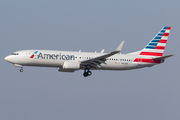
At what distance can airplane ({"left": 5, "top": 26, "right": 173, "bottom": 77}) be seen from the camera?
55438 millimetres

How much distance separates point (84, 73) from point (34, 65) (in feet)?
29.9

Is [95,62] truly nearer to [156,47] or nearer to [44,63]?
[44,63]

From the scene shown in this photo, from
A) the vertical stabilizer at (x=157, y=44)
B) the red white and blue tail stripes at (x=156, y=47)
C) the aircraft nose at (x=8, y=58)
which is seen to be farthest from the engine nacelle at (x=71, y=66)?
the vertical stabilizer at (x=157, y=44)

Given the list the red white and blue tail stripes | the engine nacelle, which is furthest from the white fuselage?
the red white and blue tail stripes

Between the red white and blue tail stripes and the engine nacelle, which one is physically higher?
the red white and blue tail stripes

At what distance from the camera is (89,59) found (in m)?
56.2

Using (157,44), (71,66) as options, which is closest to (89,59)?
(71,66)

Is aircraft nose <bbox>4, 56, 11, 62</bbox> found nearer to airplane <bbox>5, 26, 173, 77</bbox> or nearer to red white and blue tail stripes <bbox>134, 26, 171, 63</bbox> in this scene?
airplane <bbox>5, 26, 173, 77</bbox>

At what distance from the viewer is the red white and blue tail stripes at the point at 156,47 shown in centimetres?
6109

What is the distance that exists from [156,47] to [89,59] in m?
14.6

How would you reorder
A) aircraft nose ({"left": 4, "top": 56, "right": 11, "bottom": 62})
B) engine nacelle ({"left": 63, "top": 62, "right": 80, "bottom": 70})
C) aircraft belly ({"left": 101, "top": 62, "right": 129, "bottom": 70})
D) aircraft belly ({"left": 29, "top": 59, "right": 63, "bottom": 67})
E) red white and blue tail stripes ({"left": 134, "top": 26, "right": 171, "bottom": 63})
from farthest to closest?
1. red white and blue tail stripes ({"left": 134, "top": 26, "right": 171, "bottom": 63})
2. aircraft belly ({"left": 101, "top": 62, "right": 129, "bottom": 70})
3. aircraft nose ({"left": 4, "top": 56, "right": 11, "bottom": 62})
4. aircraft belly ({"left": 29, "top": 59, "right": 63, "bottom": 67})
5. engine nacelle ({"left": 63, "top": 62, "right": 80, "bottom": 70})

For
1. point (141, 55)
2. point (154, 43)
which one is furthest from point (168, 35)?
point (141, 55)

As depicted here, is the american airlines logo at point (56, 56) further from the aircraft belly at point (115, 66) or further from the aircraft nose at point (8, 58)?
the aircraft belly at point (115, 66)

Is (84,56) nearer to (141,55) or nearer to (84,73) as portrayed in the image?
(84,73)
